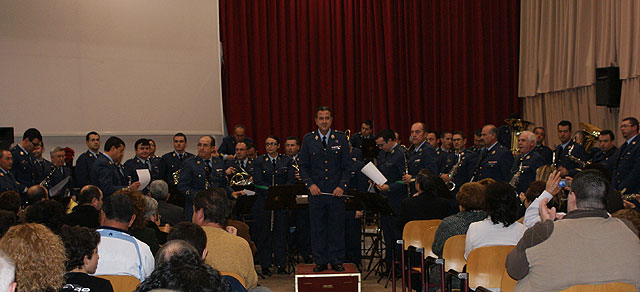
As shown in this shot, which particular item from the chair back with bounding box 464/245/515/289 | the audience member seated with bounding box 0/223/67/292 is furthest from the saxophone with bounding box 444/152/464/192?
the audience member seated with bounding box 0/223/67/292

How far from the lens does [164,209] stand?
6.88 meters

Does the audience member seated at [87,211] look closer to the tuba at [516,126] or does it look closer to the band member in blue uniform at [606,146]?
the band member in blue uniform at [606,146]

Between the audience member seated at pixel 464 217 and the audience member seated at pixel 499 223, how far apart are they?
1.62 ft

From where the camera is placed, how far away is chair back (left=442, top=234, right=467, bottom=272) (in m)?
4.80

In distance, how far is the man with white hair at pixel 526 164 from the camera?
773cm

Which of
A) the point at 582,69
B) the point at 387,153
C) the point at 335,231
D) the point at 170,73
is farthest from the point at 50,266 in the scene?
the point at 582,69

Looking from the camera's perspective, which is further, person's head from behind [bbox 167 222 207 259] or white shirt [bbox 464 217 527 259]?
white shirt [bbox 464 217 527 259]

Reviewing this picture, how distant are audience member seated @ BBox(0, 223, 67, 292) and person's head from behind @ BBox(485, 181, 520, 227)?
2957 mm

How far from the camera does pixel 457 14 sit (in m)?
13.5

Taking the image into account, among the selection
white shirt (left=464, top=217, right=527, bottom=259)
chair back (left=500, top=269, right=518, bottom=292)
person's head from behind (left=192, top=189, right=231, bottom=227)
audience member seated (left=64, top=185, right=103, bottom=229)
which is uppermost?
person's head from behind (left=192, top=189, right=231, bottom=227)

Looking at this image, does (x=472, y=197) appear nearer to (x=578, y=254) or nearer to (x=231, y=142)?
(x=578, y=254)

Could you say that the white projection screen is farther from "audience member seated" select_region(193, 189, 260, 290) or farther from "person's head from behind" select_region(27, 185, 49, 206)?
"audience member seated" select_region(193, 189, 260, 290)

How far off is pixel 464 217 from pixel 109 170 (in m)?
4.17

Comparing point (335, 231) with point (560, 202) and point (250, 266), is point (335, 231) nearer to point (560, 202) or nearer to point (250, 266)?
point (560, 202)
